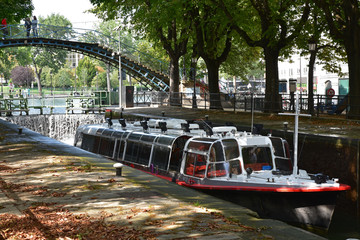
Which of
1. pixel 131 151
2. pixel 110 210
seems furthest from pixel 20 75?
pixel 110 210

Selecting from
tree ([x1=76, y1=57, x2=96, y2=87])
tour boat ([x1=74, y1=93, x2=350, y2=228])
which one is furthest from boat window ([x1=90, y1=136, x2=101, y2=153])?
tree ([x1=76, y1=57, x2=96, y2=87])

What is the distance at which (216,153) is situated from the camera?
14133 millimetres

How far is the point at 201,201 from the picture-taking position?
35.9ft

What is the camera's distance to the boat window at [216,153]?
1409cm

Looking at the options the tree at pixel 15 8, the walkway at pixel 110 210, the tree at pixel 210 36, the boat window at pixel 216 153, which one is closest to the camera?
the walkway at pixel 110 210

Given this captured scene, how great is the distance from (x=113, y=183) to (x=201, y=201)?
2.58 m

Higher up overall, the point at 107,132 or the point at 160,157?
the point at 107,132

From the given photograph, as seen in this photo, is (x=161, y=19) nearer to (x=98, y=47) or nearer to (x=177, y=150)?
(x=177, y=150)

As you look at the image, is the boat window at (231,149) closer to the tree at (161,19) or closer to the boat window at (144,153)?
the boat window at (144,153)

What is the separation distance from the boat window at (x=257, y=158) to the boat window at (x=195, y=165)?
4.18 ft

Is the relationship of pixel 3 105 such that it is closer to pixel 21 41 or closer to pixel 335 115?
pixel 21 41

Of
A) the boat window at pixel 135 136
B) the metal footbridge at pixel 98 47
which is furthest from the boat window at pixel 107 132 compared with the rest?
Answer: the metal footbridge at pixel 98 47

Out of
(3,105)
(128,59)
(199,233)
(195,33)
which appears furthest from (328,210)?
(128,59)

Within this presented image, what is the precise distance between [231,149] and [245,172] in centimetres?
80
